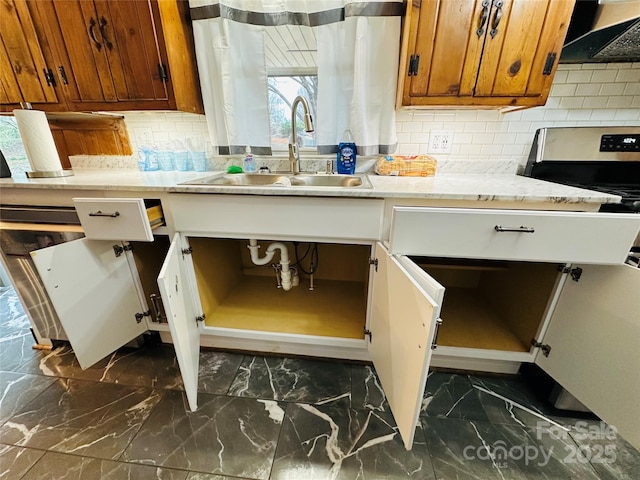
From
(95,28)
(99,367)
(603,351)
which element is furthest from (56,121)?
(603,351)

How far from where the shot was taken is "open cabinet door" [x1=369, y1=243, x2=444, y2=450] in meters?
0.68

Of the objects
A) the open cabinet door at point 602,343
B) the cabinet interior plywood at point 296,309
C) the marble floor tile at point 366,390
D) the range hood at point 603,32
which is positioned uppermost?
the range hood at point 603,32

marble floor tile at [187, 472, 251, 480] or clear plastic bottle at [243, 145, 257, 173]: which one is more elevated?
clear plastic bottle at [243, 145, 257, 173]

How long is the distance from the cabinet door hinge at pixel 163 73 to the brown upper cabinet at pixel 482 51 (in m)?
1.13

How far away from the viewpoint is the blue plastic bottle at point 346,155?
138cm

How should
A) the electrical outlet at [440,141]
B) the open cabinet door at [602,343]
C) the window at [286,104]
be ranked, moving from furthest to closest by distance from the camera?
1. the window at [286,104]
2. the electrical outlet at [440,141]
3. the open cabinet door at [602,343]

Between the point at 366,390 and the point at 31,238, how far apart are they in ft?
5.52

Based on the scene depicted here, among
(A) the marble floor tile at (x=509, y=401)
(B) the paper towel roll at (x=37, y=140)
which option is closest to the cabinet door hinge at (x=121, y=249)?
(B) the paper towel roll at (x=37, y=140)

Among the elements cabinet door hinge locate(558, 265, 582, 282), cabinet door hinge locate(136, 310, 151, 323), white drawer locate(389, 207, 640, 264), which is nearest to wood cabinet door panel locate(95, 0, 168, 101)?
cabinet door hinge locate(136, 310, 151, 323)

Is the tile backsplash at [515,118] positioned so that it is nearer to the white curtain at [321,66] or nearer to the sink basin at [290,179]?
the white curtain at [321,66]

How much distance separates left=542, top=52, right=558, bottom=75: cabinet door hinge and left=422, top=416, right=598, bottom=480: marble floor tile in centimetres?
148

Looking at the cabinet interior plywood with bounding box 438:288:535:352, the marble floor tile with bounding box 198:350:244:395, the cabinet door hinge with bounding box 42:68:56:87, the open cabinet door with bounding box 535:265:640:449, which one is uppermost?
the cabinet door hinge with bounding box 42:68:56:87

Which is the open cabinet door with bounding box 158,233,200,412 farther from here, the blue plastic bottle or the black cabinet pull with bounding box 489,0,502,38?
the black cabinet pull with bounding box 489,0,502,38

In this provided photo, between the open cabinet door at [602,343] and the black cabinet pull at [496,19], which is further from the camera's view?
the black cabinet pull at [496,19]
